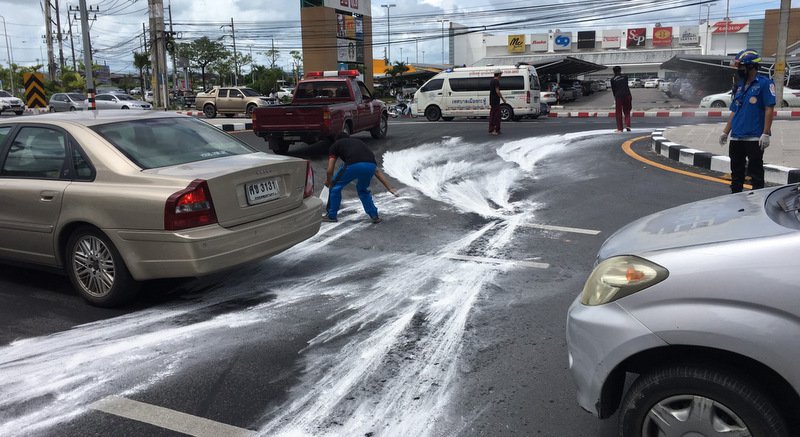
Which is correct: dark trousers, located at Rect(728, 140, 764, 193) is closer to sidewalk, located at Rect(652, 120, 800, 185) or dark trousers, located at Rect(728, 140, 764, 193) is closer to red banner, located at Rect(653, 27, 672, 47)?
sidewalk, located at Rect(652, 120, 800, 185)

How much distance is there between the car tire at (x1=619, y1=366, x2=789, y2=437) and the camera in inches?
84.4

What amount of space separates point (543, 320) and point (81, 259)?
132 inches

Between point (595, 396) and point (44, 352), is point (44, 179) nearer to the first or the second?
point (44, 352)

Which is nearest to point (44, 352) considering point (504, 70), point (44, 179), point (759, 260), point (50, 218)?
point (50, 218)

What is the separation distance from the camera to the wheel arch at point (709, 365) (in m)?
2.17

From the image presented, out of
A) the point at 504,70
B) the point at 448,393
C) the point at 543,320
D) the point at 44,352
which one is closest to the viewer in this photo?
the point at 448,393

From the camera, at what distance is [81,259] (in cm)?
469

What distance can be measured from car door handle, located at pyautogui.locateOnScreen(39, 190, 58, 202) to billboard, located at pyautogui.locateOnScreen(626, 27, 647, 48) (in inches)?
4171

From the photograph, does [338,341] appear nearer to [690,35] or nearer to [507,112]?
[507,112]

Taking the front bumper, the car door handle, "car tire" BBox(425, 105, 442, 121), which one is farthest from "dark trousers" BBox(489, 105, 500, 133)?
the front bumper

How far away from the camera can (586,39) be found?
330ft

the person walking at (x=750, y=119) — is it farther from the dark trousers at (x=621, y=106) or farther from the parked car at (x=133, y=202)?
the dark trousers at (x=621, y=106)

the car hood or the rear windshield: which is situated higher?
the rear windshield

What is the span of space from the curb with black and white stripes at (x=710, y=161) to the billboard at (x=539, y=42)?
309ft
